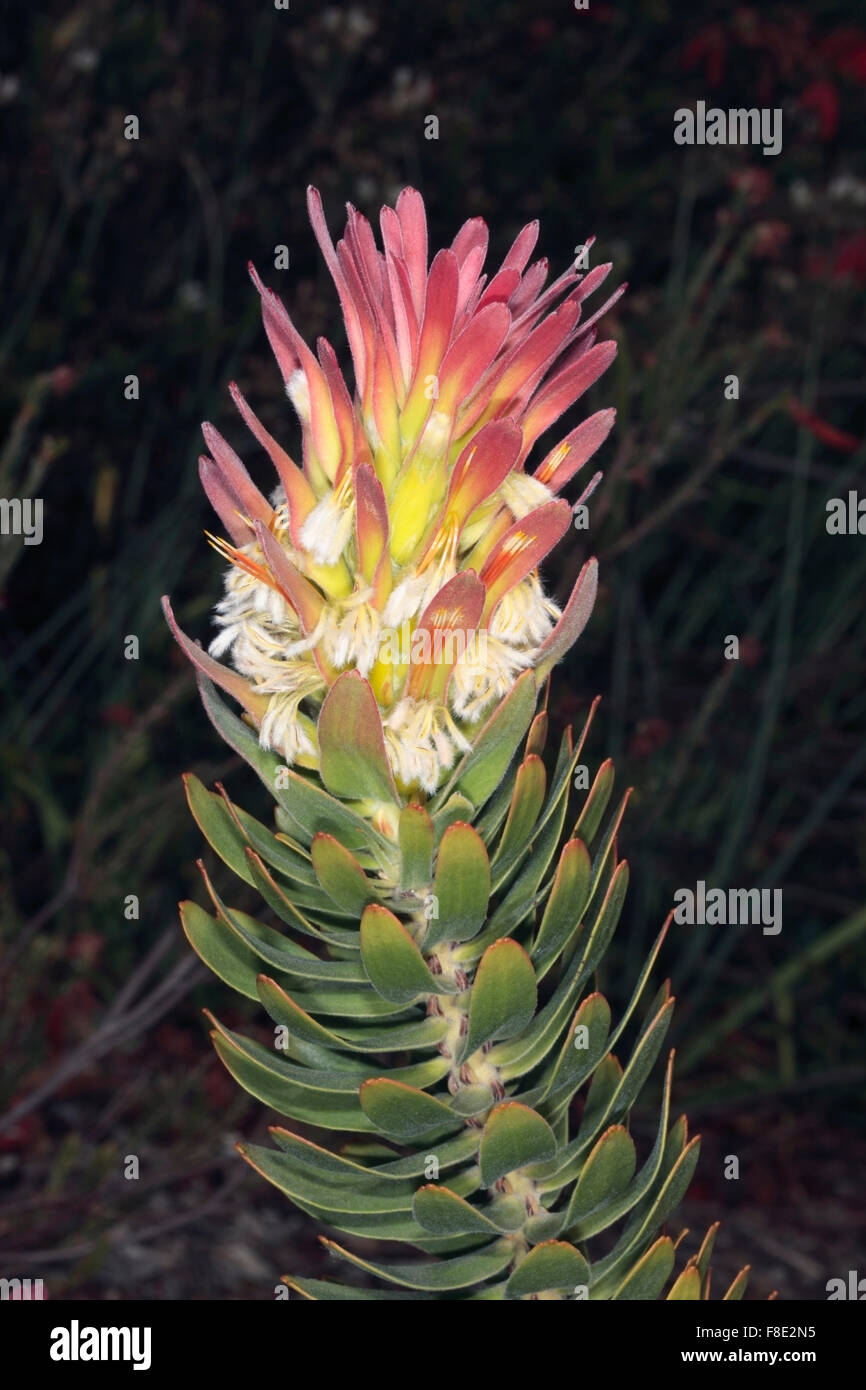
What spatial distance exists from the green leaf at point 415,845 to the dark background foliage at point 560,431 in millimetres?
1023

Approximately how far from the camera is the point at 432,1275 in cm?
53

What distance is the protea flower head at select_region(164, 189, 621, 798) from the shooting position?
1.58 feet

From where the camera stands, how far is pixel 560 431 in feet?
7.16

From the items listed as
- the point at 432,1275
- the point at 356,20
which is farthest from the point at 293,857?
the point at 356,20

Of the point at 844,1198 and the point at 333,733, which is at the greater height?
the point at 333,733

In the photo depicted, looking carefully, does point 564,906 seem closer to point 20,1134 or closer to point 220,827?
point 220,827

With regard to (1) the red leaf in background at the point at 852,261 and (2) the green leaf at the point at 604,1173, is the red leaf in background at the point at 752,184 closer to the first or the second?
(1) the red leaf in background at the point at 852,261

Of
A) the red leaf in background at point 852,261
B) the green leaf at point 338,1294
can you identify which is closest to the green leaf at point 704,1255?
the green leaf at point 338,1294

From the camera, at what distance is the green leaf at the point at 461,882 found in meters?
0.47

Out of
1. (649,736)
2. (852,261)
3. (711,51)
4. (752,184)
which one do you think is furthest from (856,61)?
(649,736)

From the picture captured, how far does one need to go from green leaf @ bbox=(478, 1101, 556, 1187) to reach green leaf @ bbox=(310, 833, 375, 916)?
0.09 m

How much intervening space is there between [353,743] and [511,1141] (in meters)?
0.16

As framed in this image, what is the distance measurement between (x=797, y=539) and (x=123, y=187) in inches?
49.4

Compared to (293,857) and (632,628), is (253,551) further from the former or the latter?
(632,628)
